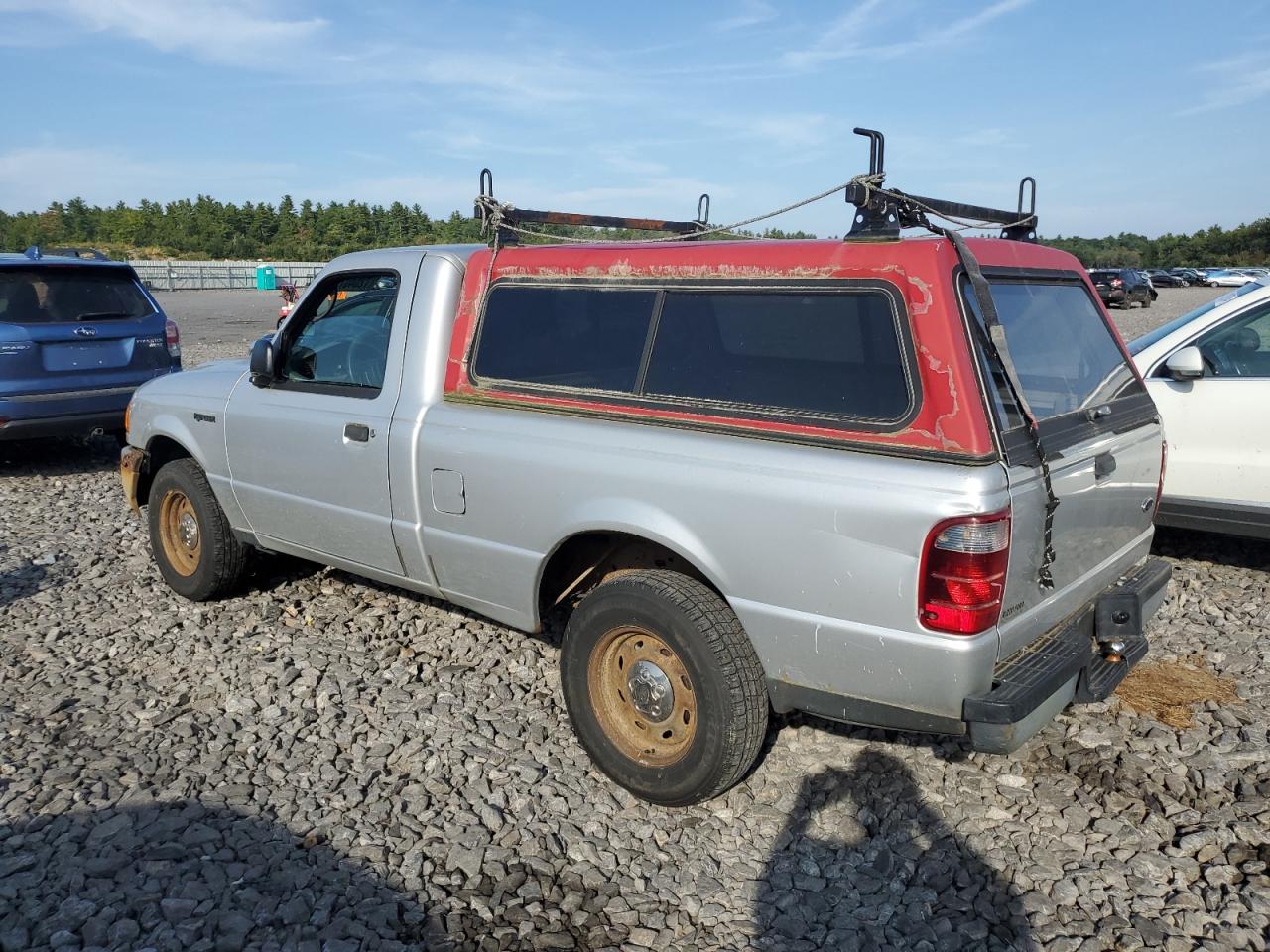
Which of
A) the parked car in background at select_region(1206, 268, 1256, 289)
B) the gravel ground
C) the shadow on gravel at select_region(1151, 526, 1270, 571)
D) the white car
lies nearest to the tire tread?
the gravel ground

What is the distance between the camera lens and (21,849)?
3.28 metres

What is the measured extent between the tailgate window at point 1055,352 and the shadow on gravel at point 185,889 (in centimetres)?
243

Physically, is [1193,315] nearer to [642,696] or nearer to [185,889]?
[642,696]

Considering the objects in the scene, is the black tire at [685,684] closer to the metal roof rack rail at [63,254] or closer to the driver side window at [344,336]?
the driver side window at [344,336]

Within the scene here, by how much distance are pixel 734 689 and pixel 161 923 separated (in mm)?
1844

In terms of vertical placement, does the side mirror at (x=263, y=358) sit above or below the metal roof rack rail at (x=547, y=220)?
below

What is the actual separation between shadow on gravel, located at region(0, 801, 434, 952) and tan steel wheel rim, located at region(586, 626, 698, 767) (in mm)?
961

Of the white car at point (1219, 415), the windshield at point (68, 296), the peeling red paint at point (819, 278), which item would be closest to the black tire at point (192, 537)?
the peeling red paint at point (819, 278)

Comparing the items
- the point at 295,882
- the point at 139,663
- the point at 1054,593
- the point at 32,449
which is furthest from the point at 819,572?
the point at 32,449

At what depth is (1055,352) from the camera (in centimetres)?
364

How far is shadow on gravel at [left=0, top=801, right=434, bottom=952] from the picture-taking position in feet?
9.42

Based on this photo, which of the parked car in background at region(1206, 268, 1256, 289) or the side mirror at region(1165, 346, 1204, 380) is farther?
the parked car in background at region(1206, 268, 1256, 289)

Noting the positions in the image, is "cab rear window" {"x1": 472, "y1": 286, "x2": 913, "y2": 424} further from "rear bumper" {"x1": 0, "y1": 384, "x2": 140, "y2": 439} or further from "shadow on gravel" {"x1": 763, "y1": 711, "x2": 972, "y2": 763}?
"rear bumper" {"x1": 0, "y1": 384, "x2": 140, "y2": 439}

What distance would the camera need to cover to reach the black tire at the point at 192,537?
5.34m
